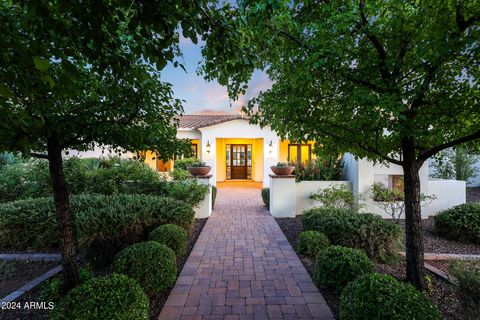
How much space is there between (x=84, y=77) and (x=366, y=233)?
15.7 ft

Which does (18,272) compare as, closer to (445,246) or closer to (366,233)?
(366,233)

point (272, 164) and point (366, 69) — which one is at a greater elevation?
point (366, 69)

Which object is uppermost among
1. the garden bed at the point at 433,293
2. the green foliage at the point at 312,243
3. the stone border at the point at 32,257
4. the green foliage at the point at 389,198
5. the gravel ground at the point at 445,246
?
the green foliage at the point at 389,198

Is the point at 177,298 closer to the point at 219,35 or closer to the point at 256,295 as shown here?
the point at 256,295

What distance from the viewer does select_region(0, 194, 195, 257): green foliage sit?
13.4ft

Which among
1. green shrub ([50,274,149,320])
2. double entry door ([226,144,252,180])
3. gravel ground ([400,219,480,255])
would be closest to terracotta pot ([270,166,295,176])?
gravel ground ([400,219,480,255])

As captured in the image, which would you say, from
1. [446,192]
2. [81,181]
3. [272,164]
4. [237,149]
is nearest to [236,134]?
[237,149]

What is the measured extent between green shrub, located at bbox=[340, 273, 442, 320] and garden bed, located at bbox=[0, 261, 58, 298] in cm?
438

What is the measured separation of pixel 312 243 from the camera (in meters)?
4.45

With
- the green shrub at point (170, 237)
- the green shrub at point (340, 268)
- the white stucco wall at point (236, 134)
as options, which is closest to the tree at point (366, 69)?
the green shrub at point (340, 268)

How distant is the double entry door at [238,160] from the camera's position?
15922 mm

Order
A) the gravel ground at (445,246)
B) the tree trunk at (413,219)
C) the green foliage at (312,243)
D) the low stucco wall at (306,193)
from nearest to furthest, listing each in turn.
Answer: the tree trunk at (413,219), the green foliage at (312,243), the gravel ground at (445,246), the low stucco wall at (306,193)

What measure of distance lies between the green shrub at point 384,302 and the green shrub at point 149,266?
7.03ft

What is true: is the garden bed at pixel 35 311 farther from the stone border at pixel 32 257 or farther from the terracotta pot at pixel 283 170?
the terracotta pot at pixel 283 170
